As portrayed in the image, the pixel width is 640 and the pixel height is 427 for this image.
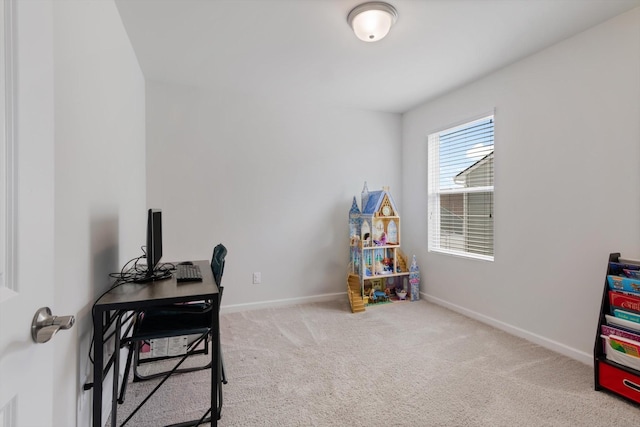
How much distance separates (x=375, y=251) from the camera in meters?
3.68

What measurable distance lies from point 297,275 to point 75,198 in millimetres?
2561

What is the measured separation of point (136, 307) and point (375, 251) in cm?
274

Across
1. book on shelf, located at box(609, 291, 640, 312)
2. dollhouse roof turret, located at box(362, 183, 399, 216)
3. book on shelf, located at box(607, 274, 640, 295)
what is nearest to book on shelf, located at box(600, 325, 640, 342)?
book on shelf, located at box(609, 291, 640, 312)

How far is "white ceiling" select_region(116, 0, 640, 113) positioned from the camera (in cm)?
194

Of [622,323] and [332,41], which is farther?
[332,41]

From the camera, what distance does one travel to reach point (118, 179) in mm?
1986

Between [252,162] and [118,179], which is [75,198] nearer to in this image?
[118,179]

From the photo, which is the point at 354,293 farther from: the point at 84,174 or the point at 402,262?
the point at 84,174

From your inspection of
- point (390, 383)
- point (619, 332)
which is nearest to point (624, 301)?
point (619, 332)

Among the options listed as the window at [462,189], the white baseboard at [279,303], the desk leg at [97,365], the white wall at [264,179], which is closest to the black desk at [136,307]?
the desk leg at [97,365]

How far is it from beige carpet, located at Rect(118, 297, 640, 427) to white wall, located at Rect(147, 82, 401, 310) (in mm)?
801

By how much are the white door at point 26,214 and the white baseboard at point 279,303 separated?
108 inches

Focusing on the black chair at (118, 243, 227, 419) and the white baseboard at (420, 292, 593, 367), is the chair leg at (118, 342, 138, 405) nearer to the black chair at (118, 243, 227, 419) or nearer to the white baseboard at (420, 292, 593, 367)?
the black chair at (118, 243, 227, 419)

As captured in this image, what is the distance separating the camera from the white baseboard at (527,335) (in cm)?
223
